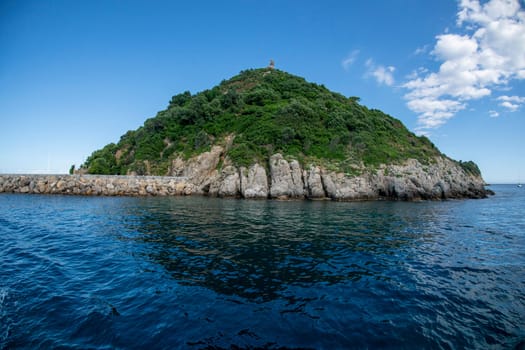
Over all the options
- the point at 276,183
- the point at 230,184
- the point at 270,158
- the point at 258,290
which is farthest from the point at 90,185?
the point at 258,290

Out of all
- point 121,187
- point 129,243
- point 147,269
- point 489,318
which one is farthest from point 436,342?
point 121,187


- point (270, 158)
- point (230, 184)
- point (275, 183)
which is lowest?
point (230, 184)

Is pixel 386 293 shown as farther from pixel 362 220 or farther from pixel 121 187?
pixel 121 187

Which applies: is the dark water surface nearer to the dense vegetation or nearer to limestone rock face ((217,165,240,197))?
limestone rock face ((217,165,240,197))

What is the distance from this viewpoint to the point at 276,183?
46531mm

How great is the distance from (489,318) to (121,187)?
56659 millimetres

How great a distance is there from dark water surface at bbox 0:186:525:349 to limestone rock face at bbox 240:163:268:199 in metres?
27.7

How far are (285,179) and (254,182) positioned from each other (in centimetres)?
590

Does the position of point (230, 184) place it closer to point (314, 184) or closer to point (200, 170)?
point (200, 170)

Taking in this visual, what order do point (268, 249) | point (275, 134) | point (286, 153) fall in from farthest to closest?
point (275, 134), point (286, 153), point (268, 249)

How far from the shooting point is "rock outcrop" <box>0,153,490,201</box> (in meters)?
46.2

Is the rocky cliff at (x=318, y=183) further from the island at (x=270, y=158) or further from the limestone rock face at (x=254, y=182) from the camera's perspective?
the island at (x=270, y=158)

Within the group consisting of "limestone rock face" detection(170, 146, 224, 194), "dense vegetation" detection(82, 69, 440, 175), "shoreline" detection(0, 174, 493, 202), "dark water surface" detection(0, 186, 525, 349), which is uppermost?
"dense vegetation" detection(82, 69, 440, 175)

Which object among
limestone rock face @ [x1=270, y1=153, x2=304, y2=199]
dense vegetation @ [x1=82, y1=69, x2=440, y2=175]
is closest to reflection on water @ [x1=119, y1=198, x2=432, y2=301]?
limestone rock face @ [x1=270, y1=153, x2=304, y2=199]
